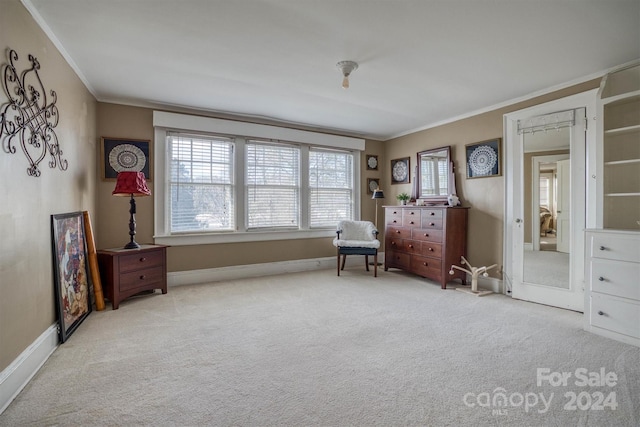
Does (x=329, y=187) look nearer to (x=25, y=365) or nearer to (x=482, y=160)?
(x=482, y=160)

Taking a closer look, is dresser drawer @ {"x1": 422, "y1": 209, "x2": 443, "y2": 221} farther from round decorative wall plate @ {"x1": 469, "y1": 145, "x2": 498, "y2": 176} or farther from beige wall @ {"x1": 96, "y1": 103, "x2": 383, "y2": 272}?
beige wall @ {"x1": 96, "y1": 103, "x2": 383, "y2": 272}

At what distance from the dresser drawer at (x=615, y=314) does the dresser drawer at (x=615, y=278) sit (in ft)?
0.20

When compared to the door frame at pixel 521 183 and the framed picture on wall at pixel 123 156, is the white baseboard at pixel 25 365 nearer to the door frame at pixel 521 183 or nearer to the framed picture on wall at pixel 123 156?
the framed picture on wall at pixel 123 156

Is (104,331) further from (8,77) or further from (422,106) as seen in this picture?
(422,106)

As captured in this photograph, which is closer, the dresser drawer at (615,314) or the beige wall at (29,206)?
the beige wall at (29,206)

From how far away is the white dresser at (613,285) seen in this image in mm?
2352

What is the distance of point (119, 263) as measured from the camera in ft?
10.5

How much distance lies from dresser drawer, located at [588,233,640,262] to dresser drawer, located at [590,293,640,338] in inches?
13.4

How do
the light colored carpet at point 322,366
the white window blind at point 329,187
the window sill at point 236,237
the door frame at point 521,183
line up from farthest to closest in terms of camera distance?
the white window blind at point 329,187, the window sill at point 236,237, the door frame at point 521,183, the light colored carpet at point 322,366

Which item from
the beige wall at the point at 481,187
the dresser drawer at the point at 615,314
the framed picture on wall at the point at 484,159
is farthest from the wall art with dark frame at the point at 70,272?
the framed picture on wall at the point at 484,159

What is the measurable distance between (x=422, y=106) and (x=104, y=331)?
4271 millimetres

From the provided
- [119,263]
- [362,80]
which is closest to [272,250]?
[119,263]

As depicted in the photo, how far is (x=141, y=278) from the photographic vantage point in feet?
11.3

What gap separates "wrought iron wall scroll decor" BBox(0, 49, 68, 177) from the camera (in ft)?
5.75
